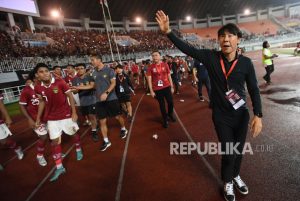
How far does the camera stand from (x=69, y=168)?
5.04 metres

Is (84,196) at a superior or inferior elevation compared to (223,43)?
inferior

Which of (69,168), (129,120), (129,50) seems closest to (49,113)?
(69,168)

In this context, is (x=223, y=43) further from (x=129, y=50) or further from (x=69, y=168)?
(x=129, y=50)

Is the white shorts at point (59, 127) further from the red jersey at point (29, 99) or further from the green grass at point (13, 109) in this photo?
the green grass at point (13, 109)

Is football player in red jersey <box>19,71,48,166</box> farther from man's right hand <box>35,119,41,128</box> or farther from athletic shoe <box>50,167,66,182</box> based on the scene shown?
athletic shoe <box>50,167,66,182</box>

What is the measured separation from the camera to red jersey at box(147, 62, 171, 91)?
22.2ft

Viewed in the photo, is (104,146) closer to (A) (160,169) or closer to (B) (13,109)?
(A) (160,169)

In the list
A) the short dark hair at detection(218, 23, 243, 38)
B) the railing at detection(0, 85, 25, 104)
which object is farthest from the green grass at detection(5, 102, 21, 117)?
the short dark hair at detection(218, 23, 243, 38)

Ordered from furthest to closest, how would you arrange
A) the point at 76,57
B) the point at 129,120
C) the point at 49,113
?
the point at 76,57, the point at 129,120, the point at 49,113

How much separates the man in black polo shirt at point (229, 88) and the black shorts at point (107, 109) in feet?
10.6

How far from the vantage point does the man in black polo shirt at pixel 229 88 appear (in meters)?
2.75

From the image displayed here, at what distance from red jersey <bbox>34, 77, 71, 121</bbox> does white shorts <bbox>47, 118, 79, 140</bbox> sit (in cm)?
9

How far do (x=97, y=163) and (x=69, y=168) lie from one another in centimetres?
65

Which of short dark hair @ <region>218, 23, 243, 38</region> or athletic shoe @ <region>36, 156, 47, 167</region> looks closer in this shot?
short dark hair @ <region>218, 23, 243, 38</region>
